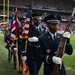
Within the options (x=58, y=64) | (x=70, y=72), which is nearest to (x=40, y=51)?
(x=58, y=64)

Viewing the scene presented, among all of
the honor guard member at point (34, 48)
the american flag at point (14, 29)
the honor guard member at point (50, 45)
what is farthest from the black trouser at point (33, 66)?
the american flag at point (14, 29)

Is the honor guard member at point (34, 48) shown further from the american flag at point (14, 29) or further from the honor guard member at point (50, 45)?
the american flag at point (14, 29)

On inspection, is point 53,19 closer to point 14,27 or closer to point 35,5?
point 14,27

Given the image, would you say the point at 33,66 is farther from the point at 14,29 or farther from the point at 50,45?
the point at 14,29

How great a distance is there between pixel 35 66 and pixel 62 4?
4317 centimetres

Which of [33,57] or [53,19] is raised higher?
[53,19]

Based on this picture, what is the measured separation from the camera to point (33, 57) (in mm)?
7195

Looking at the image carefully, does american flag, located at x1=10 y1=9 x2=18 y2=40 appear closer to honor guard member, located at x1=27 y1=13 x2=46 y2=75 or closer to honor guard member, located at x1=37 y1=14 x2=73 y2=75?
honor guard member, located at x1=27 y1=13 x2=46 y2=75

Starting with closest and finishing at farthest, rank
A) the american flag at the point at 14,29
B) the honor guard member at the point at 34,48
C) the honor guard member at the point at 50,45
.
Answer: the honor guard member at the point at 50,45
the honor guard member at the point at 34,48
the american flag at the point at 14,29

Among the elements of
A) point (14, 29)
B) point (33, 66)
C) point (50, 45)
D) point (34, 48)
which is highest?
point (50, 45)


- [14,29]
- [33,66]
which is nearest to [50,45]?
[33,66]

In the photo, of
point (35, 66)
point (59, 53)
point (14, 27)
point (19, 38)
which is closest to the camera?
point (59, 53)

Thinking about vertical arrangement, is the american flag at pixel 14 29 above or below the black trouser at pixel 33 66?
above

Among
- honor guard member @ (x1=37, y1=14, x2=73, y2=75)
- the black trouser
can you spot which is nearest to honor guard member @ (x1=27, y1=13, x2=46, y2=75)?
the black trouser
